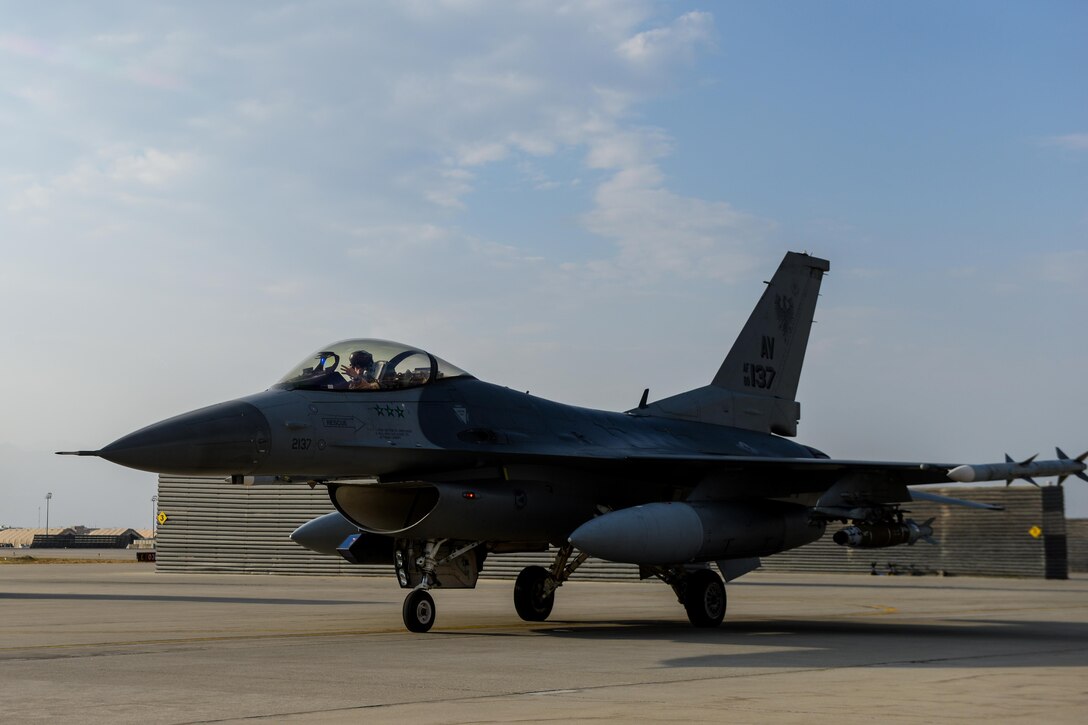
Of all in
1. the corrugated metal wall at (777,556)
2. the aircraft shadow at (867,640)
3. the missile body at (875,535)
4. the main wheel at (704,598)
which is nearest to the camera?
the aircraft shadow at (867,640)

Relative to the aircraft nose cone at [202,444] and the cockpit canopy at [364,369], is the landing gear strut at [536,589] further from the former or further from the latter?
the aircraft nose cone at [202,444]

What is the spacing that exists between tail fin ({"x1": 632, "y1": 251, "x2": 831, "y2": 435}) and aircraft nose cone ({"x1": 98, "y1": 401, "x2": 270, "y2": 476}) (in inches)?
280

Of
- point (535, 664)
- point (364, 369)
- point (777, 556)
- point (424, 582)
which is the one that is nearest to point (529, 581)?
point (424, 582)

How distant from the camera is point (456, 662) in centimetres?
1089

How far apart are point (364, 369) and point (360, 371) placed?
7cm

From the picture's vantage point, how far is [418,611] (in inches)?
565

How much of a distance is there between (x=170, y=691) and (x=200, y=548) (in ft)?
109

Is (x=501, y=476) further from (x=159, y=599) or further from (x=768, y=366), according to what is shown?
(x=159, y=599)

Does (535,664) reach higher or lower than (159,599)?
higher

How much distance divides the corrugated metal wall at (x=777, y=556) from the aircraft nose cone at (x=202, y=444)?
1028 inches

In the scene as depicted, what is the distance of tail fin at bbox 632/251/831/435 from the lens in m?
19.0

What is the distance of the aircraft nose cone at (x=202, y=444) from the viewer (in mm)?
12547

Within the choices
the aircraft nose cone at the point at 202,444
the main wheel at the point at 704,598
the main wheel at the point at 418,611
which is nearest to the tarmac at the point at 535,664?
the main wheel at the point at 418,611

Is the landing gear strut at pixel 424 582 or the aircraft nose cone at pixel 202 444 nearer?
the aircraft nose cone at pixel 202 444
